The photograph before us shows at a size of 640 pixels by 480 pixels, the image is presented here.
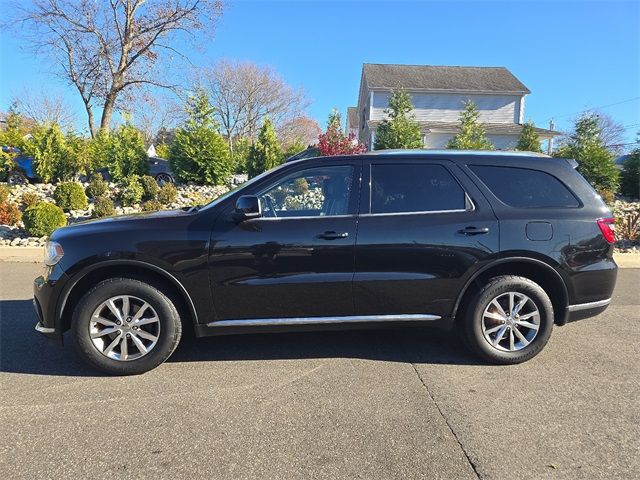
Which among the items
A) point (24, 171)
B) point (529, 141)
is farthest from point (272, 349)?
point (529, 141)


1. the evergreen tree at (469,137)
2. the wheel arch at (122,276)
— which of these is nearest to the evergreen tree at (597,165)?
the evergreen tree at (469,137)

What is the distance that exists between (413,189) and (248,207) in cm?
143

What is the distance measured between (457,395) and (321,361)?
1.19 m

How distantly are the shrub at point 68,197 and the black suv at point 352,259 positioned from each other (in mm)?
9101

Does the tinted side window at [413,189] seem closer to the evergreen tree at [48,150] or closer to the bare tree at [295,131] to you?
the evergreen tree at [48,150]

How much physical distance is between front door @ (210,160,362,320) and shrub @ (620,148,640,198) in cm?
1412

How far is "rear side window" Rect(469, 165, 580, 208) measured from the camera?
4.15 m

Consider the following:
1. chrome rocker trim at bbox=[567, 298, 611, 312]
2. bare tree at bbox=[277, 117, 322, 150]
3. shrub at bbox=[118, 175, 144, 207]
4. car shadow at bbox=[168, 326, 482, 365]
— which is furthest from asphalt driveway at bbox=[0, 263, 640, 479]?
bare tree at bbox=[277, 117, 322, 150]

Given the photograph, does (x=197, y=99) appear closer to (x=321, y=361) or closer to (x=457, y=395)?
(x=321, y=361)

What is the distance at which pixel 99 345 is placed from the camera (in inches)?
149

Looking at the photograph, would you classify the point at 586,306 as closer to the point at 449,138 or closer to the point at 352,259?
the point at 352,259

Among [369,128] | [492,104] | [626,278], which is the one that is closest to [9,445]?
[626,278]

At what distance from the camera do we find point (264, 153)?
1516 centimetres

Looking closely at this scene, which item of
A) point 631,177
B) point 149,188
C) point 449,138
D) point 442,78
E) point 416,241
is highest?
point 442,78
